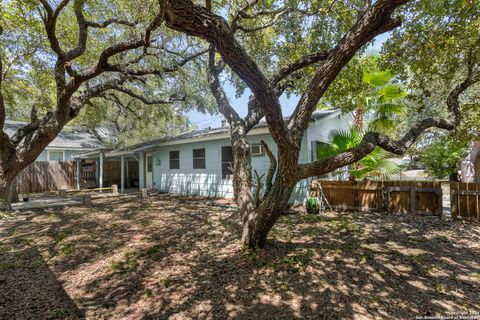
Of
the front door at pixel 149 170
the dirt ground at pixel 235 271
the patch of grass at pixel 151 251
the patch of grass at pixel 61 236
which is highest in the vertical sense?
the front door at pixel 149 170

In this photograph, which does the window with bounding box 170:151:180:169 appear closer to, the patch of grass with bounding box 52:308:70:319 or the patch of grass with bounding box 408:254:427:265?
the patch of grass with bounding box 52:308:70:319

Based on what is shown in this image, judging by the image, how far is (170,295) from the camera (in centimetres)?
336

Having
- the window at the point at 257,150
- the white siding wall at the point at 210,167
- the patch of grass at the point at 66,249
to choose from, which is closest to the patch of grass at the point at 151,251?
the patch of grass at the point at 66,249

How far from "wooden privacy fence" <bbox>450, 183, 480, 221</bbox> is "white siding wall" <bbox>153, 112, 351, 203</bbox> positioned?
4.19 meters

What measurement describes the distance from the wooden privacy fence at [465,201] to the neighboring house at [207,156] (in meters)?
4.20

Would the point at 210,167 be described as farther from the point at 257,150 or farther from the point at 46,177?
the point at 46,177

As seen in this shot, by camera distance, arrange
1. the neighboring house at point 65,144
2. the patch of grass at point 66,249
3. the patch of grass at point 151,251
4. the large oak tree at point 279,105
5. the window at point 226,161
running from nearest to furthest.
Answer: the large oak tree at point 279,105
the patch of grass at point 151,251
the patch of grass at point 66,249
the window at point 226,161
the neighboring house at point 65,144

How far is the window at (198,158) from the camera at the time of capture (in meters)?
13.0

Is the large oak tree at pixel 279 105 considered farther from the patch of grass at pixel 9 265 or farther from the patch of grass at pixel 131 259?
the patch of grass at pixel 9 265

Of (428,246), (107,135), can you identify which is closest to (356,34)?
(428,246)

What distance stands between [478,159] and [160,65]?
47.9 ft

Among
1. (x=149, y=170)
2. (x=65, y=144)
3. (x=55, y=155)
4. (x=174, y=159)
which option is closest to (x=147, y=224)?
(x=174, y=159)

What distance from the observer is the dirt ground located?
304 centimetres

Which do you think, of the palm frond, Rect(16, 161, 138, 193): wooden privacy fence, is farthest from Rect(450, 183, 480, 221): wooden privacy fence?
Rect(16, 161, 138, 193): wooden privacy fence
